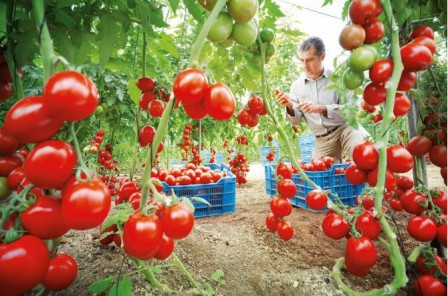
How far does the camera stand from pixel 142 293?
1.31 metres

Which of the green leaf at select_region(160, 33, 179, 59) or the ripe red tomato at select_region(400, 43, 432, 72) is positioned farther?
the green leaf at select_region(160, 33, 179, 59)

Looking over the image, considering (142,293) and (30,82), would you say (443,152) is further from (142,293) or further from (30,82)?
(30,82)

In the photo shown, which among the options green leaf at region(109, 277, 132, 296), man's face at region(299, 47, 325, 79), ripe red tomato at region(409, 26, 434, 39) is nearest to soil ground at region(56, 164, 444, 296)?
green leaf at region(109, 277, 132, 296)

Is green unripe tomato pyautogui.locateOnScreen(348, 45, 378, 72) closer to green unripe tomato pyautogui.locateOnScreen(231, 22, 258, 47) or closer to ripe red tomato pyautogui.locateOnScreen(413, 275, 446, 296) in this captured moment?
green unripe tomato pyautogui.locateOnScreen(231, 22, 258, 47)

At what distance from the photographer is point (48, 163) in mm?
575

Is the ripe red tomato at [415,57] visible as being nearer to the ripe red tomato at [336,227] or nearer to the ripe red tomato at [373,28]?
the ripe red tomato at [373,28]

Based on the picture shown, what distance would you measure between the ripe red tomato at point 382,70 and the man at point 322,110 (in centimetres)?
212

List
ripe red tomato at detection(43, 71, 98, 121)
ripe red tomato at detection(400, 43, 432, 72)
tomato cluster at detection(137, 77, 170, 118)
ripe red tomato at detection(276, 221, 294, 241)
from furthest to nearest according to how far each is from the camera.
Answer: ripe red tomato at detection(276, 221, 294, 241) → tomato cluster at detection(137, 77, 170, 118) → ripe red tomato at detection(400, 43, 432, 72) → ripe red tomato at detection(43, 71, 98, 121)

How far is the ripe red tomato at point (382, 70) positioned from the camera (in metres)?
0.99

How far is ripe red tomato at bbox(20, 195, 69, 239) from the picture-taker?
0.61 meters

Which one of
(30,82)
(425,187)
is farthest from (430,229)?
(30,82)

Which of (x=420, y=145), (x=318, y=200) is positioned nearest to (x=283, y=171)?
(x=318, y=200)

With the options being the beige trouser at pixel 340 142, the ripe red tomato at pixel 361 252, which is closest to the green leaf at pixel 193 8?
the ripe red tomato at pixel 361 252

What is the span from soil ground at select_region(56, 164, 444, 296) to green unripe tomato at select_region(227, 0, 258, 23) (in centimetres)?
100
